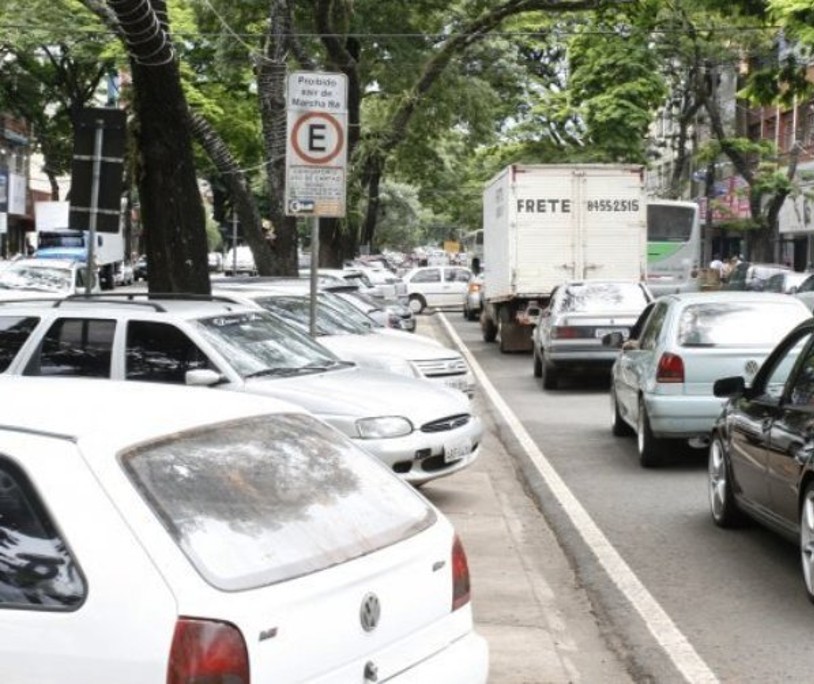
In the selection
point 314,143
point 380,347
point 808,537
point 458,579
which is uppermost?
point 314,143

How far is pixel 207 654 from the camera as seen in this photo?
121 inches

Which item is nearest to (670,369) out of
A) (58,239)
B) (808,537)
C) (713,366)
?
(713,366)

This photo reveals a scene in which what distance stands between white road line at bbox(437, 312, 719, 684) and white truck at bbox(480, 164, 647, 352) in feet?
34.2

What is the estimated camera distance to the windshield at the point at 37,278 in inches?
940

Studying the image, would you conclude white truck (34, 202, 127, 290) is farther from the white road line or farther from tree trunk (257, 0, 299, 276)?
the white road line

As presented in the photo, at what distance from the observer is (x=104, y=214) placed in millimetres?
11977

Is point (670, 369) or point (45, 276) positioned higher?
point (45, 276)

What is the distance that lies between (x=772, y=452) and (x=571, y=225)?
16.1 m

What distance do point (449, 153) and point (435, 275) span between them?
1431 cm

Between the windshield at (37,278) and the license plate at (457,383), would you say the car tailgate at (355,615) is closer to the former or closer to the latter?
A: the license plate at (457,383)

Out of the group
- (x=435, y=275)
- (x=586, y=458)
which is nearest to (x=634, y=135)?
(x=435, y=275)

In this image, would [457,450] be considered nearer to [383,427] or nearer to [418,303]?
[383,427]

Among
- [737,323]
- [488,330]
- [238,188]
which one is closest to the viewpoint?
[737,323]

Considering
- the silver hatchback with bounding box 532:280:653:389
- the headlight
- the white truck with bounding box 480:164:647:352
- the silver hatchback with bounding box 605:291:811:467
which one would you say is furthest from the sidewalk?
the white truck with bounding box 480:164:647:352
